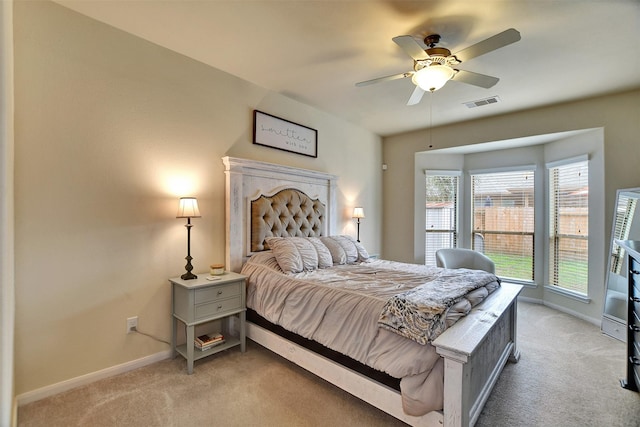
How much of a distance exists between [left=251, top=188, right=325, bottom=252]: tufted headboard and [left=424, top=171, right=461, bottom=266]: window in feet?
7.55

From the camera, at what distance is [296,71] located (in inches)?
118

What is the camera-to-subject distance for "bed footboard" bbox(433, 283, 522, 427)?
152cm

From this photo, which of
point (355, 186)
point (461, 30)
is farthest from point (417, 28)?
point (355, 186)

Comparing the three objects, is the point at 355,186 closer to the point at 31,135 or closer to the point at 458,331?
the point at 458,331

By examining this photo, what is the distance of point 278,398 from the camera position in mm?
2070

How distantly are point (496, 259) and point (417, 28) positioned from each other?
13.5 ft

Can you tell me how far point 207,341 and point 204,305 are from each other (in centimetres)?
38

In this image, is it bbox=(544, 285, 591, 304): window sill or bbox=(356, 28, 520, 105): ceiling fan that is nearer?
bbox=(356, 28, 520, 105): ceiling fan

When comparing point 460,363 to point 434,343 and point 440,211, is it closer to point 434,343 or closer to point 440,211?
point 434,343

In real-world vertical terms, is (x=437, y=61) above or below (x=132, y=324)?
above

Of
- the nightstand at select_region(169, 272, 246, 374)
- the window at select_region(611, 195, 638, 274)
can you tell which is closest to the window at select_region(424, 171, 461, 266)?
the window at select_region(611, 195, 638, 274)

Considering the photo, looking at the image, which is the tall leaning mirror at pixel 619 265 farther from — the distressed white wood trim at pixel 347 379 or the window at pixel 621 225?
the distressed white wood trim at pixel 347 379

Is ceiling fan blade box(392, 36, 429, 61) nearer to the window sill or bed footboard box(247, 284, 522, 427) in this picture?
bed footboard box(247, 284, 522, 427)

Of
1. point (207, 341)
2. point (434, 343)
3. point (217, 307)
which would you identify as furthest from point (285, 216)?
point (434, 343)
